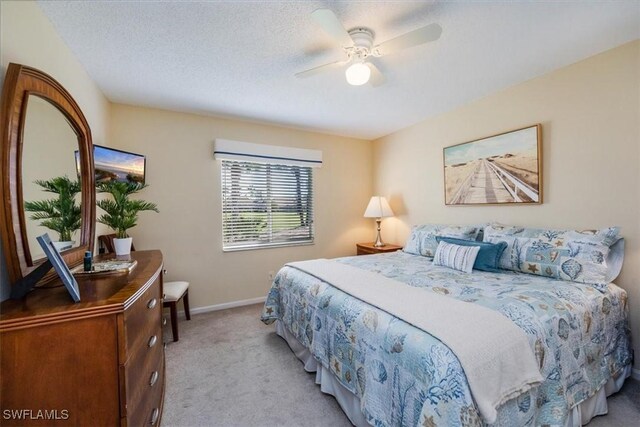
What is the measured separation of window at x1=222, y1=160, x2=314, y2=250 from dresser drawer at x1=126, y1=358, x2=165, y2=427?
6.87ft

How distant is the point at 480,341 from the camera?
117cm

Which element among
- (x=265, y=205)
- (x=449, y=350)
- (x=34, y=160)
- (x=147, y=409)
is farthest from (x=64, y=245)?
(x=265, y=205)

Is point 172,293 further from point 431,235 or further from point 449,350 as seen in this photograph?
point 431,235

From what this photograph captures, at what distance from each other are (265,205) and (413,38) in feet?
8.74

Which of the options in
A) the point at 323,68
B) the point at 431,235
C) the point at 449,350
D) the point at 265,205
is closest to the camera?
the point at 449,350

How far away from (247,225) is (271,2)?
2.58m

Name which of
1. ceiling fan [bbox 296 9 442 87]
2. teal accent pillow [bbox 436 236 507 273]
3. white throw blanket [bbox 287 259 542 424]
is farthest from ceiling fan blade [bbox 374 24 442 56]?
teal accent pillow [bbox 436 236 507 273]

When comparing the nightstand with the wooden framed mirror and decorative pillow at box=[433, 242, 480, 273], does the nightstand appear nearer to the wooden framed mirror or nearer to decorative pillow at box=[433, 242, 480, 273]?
decorative pillow at box=[433, 242, 480, 273]

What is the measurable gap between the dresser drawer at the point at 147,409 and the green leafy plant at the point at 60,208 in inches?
35.9

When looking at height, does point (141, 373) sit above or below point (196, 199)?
below

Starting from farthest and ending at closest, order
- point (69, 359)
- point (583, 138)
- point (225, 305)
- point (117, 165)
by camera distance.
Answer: point (225, 305) < point (117, 165) < point (583, 138) < point (69, 359)

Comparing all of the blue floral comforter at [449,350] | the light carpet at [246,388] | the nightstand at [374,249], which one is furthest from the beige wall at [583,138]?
the light carpet at [246,388]

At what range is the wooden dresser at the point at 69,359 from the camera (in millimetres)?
872

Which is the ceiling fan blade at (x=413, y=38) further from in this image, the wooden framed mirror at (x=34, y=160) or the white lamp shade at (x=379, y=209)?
the white lamp shade at (x=379, y=209)
